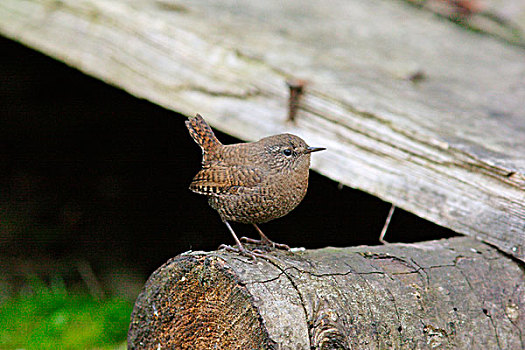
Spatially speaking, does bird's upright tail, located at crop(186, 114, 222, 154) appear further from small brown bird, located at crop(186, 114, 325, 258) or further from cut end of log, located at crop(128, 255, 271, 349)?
cut end of log, located at crop(128, 255, 271, 349)

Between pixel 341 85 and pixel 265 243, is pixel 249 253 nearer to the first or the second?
pixel 265 243

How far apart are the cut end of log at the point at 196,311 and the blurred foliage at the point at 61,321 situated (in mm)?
2009

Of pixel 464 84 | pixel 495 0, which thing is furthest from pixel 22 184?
pixel 495 0

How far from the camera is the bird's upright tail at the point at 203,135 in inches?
113

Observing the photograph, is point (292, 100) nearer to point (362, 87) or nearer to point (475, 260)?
point (362, 87)

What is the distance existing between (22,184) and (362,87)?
2.97m

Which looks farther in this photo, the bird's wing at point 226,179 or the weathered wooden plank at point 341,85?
the weathered wooden plank at point 341,85

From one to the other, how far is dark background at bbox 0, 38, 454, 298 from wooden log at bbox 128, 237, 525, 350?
2452 millimetres

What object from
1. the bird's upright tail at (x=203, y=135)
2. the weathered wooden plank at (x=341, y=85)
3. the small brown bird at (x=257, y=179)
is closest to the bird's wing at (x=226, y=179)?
the small brown bird at (x=257, y=179)

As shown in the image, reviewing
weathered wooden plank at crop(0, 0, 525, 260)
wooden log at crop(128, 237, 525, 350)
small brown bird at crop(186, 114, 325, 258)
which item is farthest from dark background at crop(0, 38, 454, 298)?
wooden log at crop(128, 237, 525, 350)

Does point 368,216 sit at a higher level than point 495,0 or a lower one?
lower

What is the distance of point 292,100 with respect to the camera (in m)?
3.38

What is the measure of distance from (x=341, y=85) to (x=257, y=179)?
1169mm

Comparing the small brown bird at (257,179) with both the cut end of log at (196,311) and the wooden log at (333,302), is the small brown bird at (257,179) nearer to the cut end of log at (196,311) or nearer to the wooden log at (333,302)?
the wooden log at (333,302)
